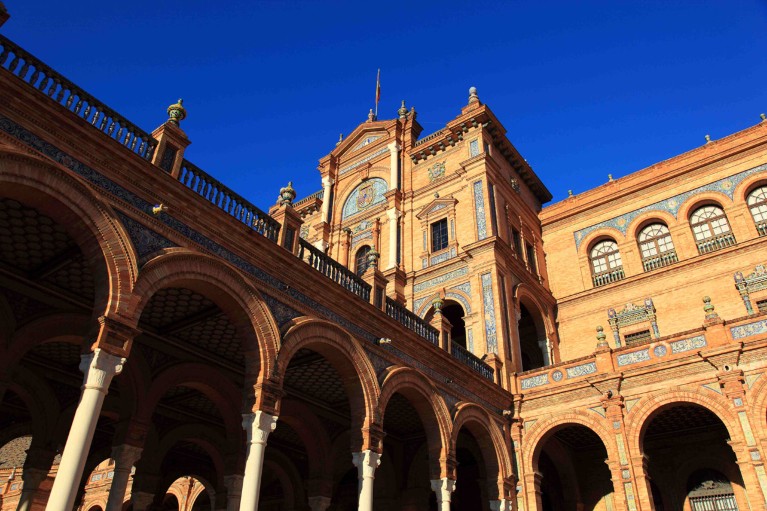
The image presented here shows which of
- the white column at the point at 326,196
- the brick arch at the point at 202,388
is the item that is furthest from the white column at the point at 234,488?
the white column at the point at 326,196

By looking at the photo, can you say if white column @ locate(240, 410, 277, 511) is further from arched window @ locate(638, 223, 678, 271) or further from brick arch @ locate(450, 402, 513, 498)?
arched window @ locate(638, 223, 678, 271)

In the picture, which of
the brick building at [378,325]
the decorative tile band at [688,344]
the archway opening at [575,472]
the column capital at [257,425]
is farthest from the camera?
the archway opening at [575,472]

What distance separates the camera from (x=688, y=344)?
50.1 feet

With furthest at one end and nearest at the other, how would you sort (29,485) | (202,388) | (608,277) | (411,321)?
(608,277) < (411,321) < (202,388) < (29,485)

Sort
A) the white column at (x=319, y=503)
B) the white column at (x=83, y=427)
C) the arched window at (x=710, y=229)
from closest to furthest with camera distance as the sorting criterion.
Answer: the white column at (x=83, y=427) → the white column at (x=319, y=503) → the arched window at (x=710, y=229)

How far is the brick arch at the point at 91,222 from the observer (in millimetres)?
8094

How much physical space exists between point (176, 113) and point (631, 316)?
634 inches

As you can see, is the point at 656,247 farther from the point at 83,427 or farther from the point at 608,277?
the point at 83,427

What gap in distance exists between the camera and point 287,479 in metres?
18.4

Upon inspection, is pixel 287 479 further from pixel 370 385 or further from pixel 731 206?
pixel 731 206

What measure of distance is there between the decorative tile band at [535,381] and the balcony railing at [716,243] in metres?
7.55

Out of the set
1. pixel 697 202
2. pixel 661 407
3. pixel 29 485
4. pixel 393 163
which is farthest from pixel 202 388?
pixel 697 202

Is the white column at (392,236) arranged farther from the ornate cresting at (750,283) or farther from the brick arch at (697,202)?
the ornate cresting at (750,283)

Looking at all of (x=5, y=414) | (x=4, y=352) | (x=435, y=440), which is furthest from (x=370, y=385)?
(x=5, y=414)
